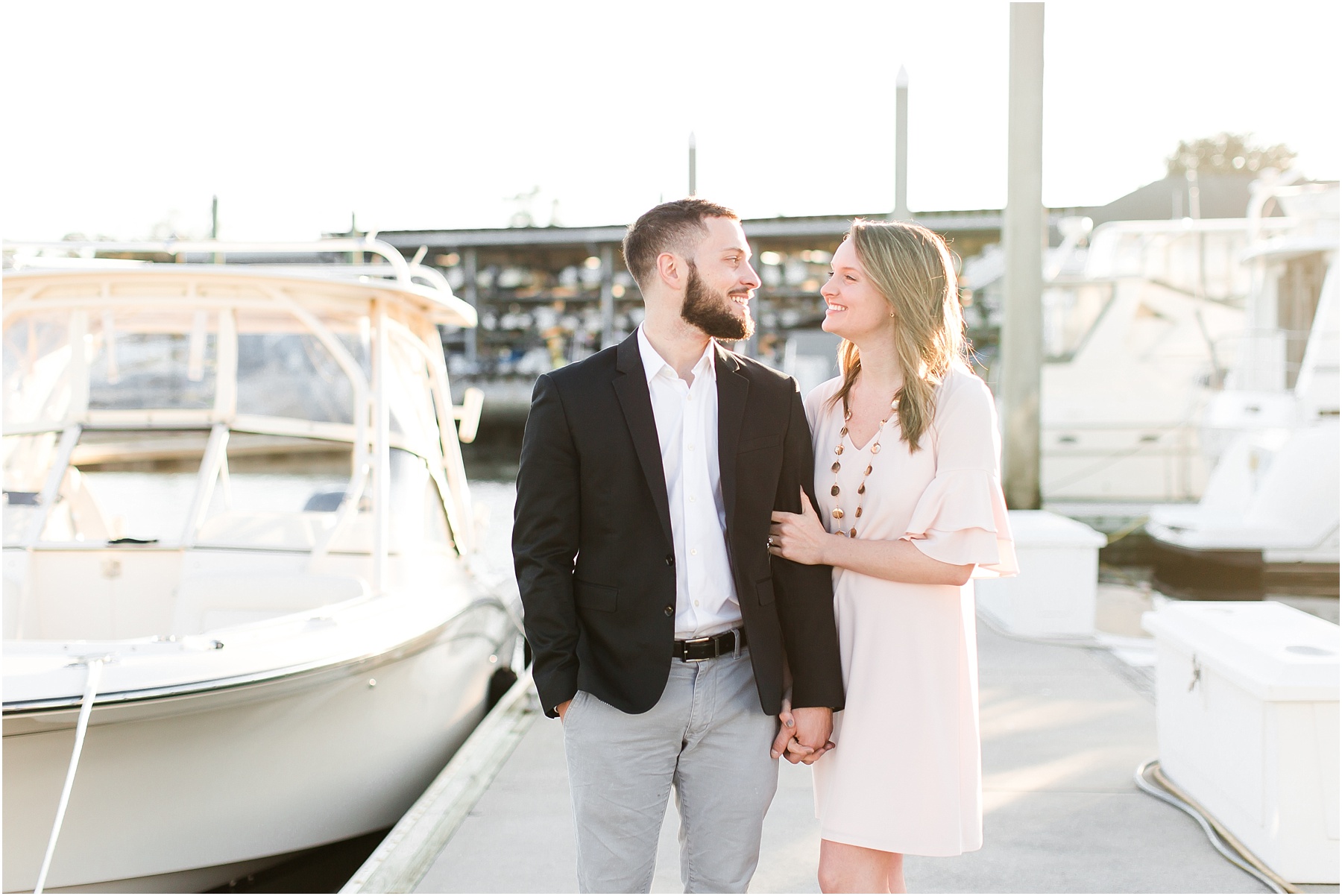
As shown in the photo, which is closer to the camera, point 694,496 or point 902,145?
point 694,496

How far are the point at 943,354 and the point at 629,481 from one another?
2.46ft

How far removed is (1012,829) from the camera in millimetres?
3576

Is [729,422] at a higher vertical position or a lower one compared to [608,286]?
lower

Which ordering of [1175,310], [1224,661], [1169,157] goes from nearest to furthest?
[1224,661], [1175,310], [1169,157]

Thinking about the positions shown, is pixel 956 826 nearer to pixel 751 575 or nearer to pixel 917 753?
pixel 917 753

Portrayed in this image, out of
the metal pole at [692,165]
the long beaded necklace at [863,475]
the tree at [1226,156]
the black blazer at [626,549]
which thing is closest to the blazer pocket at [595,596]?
the black blazer at [626,549]

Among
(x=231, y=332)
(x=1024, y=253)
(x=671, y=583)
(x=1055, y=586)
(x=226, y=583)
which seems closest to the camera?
(x=671, y=583)

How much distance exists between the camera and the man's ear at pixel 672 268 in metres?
2.19

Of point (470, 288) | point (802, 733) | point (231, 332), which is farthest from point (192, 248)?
point (470, 288)

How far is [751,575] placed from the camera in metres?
2.18

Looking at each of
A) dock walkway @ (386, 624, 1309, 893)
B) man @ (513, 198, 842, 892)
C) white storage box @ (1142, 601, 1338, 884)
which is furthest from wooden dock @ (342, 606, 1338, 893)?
man @ (513, 198, 842, 892)

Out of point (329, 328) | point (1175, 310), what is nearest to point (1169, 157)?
point (1175, 310)

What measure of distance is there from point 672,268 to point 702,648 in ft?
2.64

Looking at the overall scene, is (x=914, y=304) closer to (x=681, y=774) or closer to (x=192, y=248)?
(x=681, y=774)
